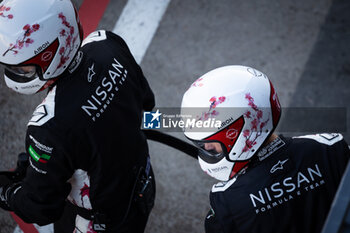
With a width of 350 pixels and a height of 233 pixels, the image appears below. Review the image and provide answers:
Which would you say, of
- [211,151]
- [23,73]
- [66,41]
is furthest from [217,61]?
[23,73]

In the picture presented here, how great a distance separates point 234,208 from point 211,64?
9.19ft

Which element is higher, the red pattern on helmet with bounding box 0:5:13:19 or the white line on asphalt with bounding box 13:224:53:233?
the red pattern on helmet with bounding box 0:5:13:19

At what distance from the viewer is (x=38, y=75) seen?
2342 mm

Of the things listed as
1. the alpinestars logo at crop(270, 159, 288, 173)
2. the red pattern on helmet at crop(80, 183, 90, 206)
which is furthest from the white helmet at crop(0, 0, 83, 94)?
the alpinestars logo at crop(270, 159, 288, 173)

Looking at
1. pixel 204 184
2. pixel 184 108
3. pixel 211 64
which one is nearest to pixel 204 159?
pixel 184 108

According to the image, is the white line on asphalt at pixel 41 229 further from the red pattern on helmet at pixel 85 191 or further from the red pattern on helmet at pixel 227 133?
the red pattern on helmet at pixel 227 133

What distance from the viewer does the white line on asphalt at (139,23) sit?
4.80 meters

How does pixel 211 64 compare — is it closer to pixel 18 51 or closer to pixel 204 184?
pixel 204 184

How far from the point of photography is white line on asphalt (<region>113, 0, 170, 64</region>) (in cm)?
480

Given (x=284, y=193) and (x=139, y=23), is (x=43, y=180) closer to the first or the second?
(x=284, y=193)

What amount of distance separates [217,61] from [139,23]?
1099 millimetres

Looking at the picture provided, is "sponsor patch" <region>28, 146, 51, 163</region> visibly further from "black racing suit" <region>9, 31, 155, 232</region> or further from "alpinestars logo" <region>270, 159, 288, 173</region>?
"alpinestars logo" <region>270, 159, 288, 173</region>

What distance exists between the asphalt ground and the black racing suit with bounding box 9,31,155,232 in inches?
56.8

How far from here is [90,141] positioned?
2262 millimetres
